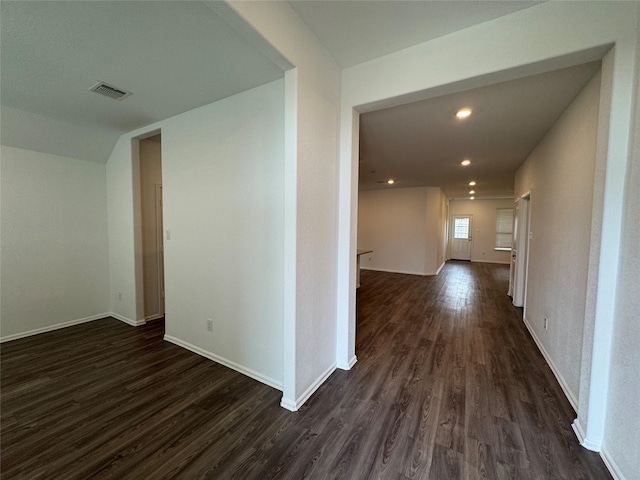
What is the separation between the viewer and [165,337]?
314cm

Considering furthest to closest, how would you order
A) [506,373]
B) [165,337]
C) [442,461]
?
[165,337] < [506,373] < [442,461]

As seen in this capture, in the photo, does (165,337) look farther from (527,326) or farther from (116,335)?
(527,326)

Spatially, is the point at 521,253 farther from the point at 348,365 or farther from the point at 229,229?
the point at 229,229

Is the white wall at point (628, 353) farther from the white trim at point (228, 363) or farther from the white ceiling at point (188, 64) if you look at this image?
the white trim at point (228, 363)

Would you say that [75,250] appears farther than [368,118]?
Yes

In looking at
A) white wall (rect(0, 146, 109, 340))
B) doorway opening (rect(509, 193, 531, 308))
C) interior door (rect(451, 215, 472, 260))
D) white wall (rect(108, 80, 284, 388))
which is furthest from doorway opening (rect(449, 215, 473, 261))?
white wall (rect(0, 146, 109, 340))

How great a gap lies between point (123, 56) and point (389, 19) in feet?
6.54

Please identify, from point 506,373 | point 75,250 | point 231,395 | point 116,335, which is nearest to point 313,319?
point 231,395

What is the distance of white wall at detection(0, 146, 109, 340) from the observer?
3.10m

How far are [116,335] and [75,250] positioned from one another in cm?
145

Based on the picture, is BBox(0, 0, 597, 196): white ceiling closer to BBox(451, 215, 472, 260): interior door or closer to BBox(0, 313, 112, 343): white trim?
BBox(0, 313, 112, 343): white trim

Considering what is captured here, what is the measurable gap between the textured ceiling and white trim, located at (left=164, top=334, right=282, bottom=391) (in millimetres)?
2902

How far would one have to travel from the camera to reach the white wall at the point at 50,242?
3104 mm

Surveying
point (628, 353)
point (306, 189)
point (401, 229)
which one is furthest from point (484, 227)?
point (306, 189)
